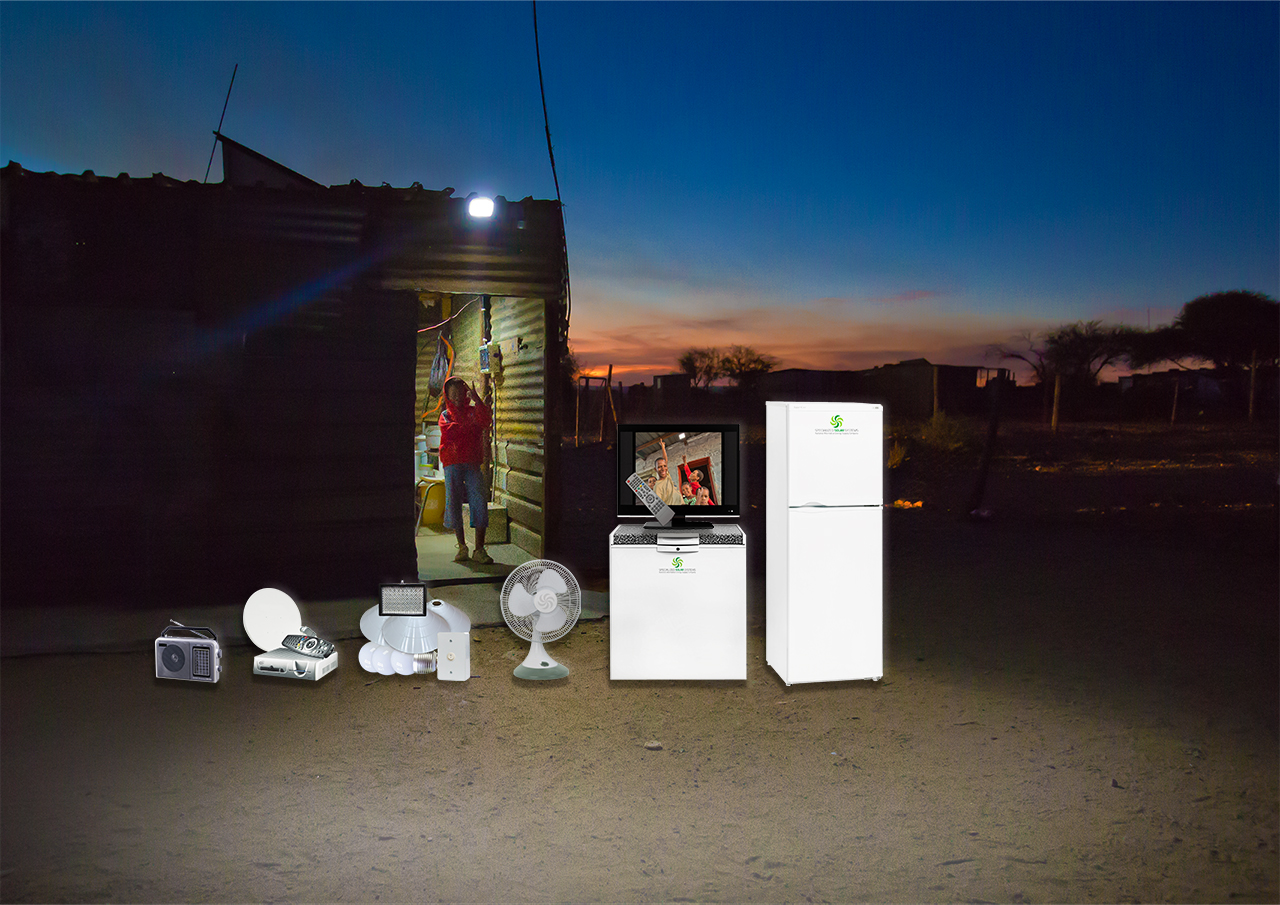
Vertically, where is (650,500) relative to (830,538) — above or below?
above

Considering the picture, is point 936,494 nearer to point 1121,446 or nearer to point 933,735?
point 1121,446

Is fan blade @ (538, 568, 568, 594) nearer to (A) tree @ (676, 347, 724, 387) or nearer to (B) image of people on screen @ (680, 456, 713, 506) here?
(B) image of people on screen @ (680, 456, 713, 506)

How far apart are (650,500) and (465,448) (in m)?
3.11

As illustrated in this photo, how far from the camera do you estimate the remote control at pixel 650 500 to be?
191 inches

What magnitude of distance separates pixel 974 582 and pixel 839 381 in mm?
17642

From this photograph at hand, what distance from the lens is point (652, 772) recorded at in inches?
145

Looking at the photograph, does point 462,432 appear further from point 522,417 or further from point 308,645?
point 308,645

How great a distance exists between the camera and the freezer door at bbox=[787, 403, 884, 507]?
182 inches

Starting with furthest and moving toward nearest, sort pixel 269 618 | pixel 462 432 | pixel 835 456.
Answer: pixel 462 432, pixel 269 618, pixel 835 456

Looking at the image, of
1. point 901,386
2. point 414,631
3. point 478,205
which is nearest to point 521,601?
point 414,631

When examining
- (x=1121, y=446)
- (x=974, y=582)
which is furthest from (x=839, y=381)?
(x=974, y=582)

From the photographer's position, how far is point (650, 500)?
4.86 m

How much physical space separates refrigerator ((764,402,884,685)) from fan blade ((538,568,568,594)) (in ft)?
4.35

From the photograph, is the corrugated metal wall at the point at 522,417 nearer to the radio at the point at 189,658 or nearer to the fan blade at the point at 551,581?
the fan blade at the point at 551,581
